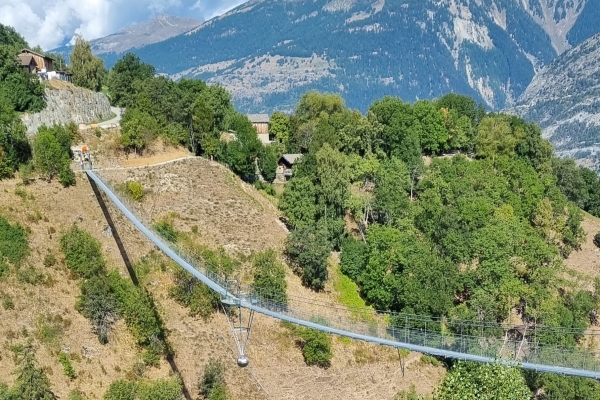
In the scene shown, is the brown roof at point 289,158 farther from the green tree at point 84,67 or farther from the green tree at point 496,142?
the green tree at point 84,67

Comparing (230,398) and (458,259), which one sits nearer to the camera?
(230,398)

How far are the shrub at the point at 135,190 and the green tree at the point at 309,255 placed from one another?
1079cm

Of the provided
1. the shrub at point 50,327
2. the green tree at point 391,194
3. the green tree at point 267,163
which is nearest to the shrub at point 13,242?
the shrub at point 50,327

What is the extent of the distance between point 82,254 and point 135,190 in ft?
26.2

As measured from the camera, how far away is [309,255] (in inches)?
1532

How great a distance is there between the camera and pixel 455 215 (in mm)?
43188

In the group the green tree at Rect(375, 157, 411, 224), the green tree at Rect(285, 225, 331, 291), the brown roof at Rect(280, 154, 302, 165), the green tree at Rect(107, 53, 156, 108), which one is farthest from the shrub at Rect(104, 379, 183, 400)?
the green tree at Rect(107, 53, 156, 108)

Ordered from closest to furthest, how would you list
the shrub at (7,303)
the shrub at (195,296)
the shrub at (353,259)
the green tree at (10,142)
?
the shrub at (7,303)
the shrub at (195,296)
the green tree at (10,142)
the shrub at (353,259)

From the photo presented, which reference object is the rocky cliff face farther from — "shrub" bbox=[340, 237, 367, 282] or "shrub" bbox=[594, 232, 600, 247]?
"shrub" bbox=[594, 232, 600, 247]

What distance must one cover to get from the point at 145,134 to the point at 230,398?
2296 cm

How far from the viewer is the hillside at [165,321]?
2953 centimetres

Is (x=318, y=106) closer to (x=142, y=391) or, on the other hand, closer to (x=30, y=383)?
(x=142, y=391)

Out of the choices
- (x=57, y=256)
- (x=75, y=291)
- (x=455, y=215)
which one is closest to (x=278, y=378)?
(x=75, y=291)

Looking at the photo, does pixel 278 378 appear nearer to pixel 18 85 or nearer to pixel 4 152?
pixel 4 152
